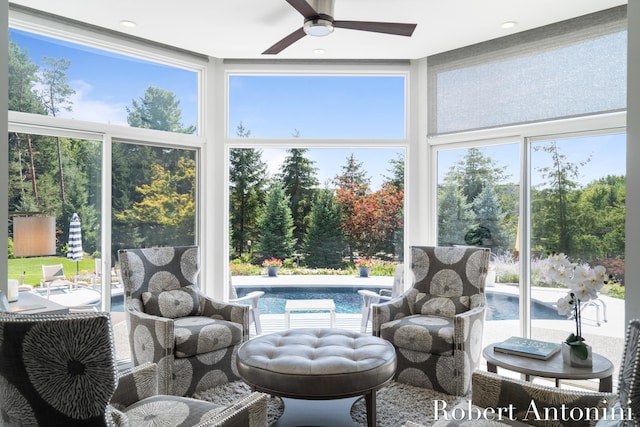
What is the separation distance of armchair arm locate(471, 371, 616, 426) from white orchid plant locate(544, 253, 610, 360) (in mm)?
701

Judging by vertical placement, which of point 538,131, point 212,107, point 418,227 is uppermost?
point 212,107

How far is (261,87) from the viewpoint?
4629 mm

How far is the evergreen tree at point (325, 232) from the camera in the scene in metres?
4.69

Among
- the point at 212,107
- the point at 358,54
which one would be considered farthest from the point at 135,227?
the point at 358,54

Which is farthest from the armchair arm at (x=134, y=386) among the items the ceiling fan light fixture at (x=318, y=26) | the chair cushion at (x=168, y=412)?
the ceiling fan light fixture at (x=318, y=26)

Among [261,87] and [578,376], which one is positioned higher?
[261,87]

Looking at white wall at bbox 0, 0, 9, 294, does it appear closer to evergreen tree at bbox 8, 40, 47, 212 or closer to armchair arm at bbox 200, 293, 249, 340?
evergreen tree at bbox 8, 40, 47, 212

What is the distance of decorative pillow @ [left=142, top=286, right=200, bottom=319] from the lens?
3.39 meters

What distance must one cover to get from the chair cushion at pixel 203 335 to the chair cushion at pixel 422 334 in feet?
3.85

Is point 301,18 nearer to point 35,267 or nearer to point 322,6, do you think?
point 322,6

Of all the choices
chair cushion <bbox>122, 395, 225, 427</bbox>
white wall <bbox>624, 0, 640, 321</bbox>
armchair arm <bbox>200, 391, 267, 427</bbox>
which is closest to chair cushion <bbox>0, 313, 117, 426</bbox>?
armchair arm <bbox>200, 391, 267, 427</bbox>

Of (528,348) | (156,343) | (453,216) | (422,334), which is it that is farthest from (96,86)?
(528,348)

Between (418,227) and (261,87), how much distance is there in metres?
2.28

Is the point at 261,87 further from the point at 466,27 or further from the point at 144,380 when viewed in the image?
the point at 144,380
